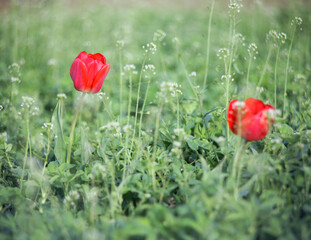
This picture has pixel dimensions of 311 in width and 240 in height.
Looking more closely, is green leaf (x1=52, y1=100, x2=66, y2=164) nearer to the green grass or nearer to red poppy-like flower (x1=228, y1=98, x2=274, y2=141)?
the green grass

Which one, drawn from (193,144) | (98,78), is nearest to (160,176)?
(193,144)

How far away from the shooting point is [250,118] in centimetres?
139

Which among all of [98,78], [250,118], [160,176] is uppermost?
[98,78]

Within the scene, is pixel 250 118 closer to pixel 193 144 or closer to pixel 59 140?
pixel 193 144

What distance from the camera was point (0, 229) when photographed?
52.1 inches

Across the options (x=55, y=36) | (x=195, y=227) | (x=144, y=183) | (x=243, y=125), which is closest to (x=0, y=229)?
(x=144, y=183)

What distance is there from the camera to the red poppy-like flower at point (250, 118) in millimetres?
1372

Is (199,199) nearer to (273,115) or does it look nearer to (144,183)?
(144,183)

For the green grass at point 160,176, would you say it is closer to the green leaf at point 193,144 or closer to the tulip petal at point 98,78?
the green leaf at point 193,144

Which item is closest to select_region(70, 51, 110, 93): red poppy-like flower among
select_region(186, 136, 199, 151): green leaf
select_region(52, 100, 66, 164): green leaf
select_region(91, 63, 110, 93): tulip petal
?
select_region(91, 63, 110, 93): tulip petal

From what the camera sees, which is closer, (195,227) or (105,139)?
(195,227)

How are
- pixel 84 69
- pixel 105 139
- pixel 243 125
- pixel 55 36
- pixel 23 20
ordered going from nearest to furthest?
pixel 243 125, pixel 84 69, pixel 105 139, pixel 23 20, pixel 55 36

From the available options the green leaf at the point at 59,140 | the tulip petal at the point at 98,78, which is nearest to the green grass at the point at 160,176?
the green leaf at the point at 59,140

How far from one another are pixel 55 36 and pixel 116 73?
138 cm
